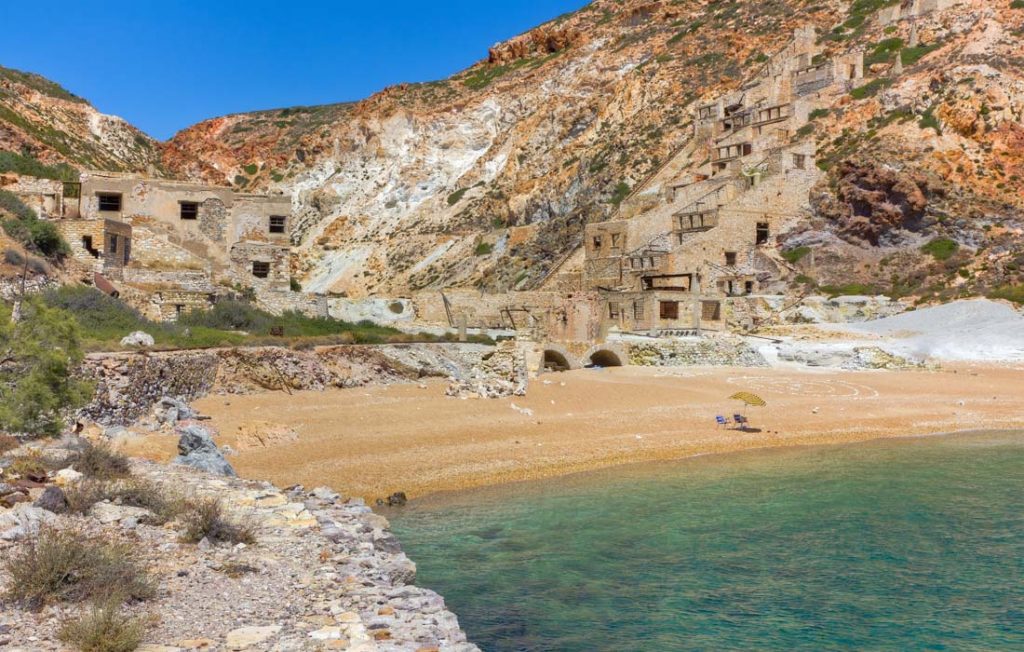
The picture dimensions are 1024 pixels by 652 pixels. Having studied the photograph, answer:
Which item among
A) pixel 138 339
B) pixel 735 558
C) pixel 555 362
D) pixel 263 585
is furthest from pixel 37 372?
pixel 555 362

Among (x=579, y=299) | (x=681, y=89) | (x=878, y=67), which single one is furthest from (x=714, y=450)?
(x=681, y=89)

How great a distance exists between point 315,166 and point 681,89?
32.4 meters

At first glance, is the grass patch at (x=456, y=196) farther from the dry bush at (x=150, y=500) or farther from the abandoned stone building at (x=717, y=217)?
the dry bush at (x=150, y=500)

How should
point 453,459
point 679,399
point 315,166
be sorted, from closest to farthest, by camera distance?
point 453,459 < point 679,399 < point 315,166

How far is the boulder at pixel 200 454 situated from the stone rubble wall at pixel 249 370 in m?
2.84

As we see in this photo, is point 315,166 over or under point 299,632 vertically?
over

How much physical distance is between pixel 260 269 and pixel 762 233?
26449mm

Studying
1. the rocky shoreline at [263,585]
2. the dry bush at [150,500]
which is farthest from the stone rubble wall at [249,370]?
the rocky shoreline at [263,585]

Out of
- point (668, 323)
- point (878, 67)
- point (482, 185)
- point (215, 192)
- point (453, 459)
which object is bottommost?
point (453, 459)

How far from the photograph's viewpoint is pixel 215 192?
34.1 m

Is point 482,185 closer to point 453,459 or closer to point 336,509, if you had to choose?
point 453,459

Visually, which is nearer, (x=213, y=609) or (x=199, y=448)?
(x=213, y=609)

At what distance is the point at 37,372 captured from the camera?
37.9 ft

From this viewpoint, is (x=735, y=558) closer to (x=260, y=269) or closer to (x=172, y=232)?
(x=260, y=269)
